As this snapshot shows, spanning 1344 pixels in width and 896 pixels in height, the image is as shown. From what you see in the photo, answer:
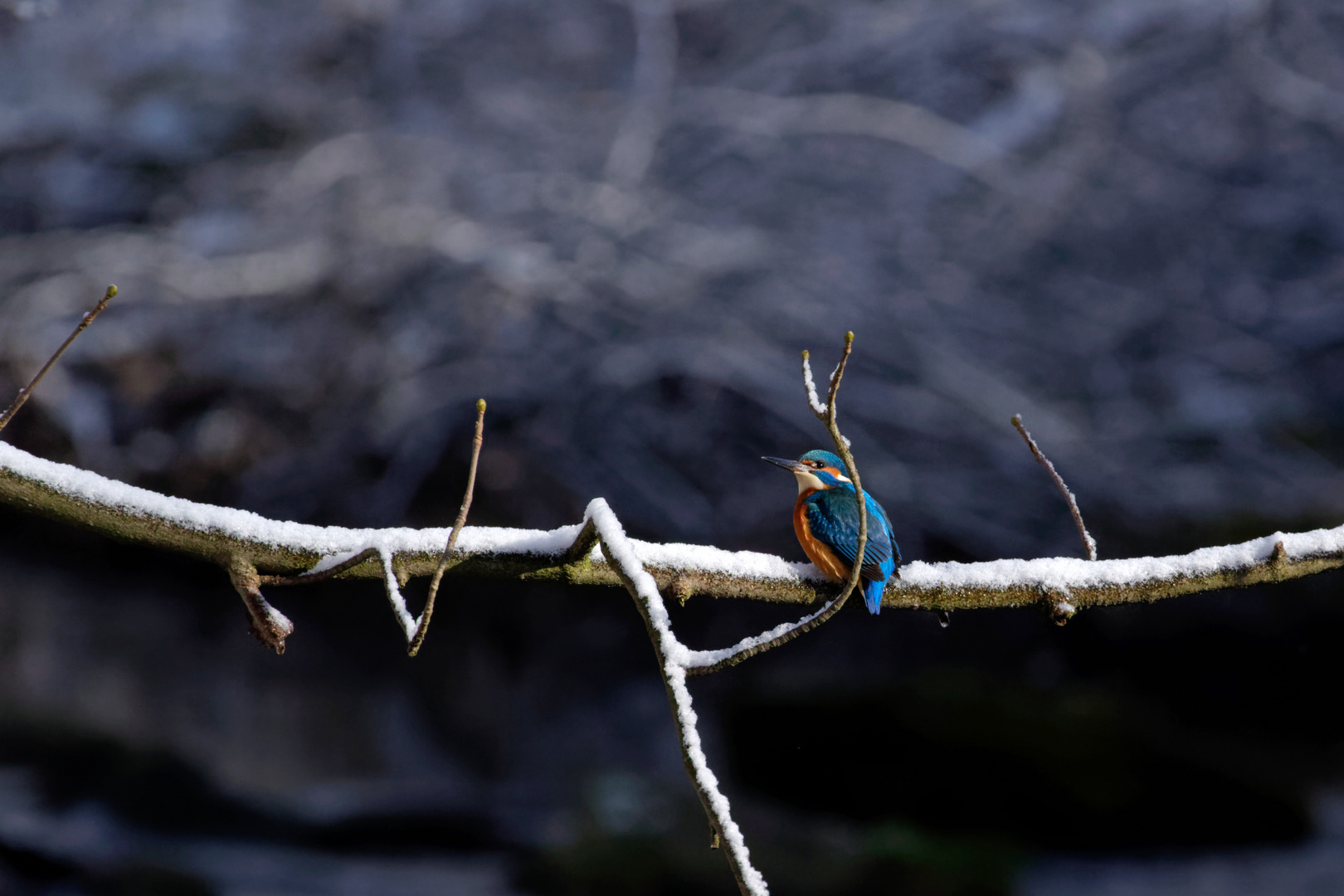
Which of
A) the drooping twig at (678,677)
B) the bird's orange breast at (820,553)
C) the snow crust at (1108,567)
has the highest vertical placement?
the snow crust at (1108,567)

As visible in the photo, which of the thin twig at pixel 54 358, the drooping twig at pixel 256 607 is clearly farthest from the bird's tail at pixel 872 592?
the thin twig at pixel 54 358

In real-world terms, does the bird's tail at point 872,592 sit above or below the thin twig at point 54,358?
above

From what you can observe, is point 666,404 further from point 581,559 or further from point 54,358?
point 54,358

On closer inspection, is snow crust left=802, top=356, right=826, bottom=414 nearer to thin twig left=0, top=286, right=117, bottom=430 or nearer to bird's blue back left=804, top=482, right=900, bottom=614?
bird's blue back left=804, top=482, right=900, bottom=614

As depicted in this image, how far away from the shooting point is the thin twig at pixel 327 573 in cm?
91

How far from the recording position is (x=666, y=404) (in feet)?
6.89

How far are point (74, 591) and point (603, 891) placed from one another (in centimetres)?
158

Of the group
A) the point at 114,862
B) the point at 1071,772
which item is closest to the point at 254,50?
the point at 114,862

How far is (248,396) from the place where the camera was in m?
2.04

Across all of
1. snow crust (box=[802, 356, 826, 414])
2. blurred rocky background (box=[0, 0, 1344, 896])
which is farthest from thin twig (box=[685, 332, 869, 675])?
blurred rocky background (box=[0, 0, 1344, 896])

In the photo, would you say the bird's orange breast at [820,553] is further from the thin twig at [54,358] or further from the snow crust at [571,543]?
the thin twig at [54,358]

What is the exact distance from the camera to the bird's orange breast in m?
1.02

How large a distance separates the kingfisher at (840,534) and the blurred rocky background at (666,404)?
2.99 ft

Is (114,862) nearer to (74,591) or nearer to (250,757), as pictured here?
(250,757)
